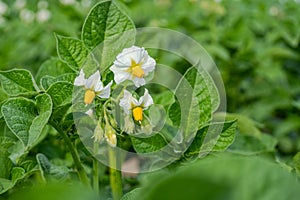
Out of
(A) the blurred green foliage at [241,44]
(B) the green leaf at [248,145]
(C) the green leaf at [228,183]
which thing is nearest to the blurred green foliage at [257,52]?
(A) the blurred green foliage at [241,44]

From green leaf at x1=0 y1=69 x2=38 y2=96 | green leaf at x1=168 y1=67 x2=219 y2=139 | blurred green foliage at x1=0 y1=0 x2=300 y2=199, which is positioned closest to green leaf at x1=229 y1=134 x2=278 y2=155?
green leaf at x1=168 y1=67 x2=219 y2=139

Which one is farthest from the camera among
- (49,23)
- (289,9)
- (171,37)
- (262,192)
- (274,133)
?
(49,23)

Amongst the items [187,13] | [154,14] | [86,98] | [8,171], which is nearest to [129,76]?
[86,98]

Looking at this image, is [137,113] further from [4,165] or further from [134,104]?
[4,165]

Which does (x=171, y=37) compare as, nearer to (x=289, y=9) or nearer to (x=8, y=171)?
(x=289, y=9)

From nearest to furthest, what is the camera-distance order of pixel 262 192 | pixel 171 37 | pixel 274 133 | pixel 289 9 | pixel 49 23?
pixel 262 192, pixel 171 37, pixel 274 133, pixel 289 9, pixel 49 23

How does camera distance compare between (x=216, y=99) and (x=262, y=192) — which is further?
(x=216, y=99)

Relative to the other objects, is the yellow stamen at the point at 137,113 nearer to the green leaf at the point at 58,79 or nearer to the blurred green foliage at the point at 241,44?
the green leaf at the point at 58,79
